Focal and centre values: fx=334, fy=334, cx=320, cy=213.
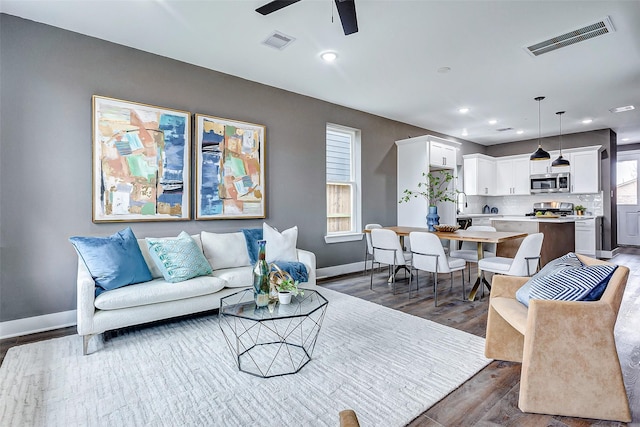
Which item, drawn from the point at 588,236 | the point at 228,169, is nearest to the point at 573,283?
the point at 228,169

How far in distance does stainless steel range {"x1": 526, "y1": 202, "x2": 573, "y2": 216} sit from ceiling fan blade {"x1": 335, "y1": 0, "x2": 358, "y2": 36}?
7336 mm

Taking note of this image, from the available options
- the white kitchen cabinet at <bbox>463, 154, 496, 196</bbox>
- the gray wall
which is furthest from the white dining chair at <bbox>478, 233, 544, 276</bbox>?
the white kitchen cabinet at <bbox>463, 154, 496, 196</bbox>

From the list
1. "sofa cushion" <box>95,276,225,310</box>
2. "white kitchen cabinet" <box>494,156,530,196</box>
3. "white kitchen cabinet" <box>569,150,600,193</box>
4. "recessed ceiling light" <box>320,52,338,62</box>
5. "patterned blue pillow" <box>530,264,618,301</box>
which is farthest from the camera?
"white kitchen cabinet" <box>494,156,530,196</box>

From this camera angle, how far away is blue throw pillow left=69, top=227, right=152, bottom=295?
9.19 feet

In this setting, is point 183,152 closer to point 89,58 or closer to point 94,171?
point 94,171

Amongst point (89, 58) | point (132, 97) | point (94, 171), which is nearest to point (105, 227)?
point (94, 171)

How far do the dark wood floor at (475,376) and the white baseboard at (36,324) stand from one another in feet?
0.25

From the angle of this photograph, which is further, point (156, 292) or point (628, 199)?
point (628, 199)

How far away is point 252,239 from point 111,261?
146 cm

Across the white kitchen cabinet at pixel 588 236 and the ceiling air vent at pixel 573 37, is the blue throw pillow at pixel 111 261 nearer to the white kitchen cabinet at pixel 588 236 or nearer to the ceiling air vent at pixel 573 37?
the ceiling air vent at pixel 573 37

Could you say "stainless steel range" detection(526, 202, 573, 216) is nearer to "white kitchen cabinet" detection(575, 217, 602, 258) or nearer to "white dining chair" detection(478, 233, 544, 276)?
"white kitchen cabinet" detection(575, 217, 602, 258)

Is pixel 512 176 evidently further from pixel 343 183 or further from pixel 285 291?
pixel 285 291

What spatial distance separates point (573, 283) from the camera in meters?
1.93

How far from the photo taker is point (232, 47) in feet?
11.5
